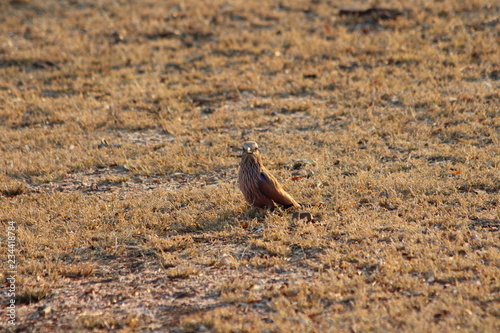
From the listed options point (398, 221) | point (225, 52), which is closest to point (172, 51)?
point (225, 52)

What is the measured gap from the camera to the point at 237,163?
8344 millimetres

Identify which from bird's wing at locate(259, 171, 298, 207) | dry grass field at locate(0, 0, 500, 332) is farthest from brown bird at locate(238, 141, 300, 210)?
dry grass field at locate(0, 0, 500, 332)

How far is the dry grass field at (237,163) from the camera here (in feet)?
15.8

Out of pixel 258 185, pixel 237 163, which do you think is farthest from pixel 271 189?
pixel 237 163

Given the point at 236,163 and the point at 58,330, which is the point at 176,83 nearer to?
the point at 236,163

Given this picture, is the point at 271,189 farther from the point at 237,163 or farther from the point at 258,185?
the point at 237,163

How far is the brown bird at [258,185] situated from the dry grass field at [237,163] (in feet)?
0.61

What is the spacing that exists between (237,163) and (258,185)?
6.76ft

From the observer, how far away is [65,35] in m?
14.4

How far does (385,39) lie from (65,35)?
8.07 metres

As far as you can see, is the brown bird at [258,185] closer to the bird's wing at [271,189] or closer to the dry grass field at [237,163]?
the bird's wing at [271,189]

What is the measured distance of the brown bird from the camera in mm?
6316

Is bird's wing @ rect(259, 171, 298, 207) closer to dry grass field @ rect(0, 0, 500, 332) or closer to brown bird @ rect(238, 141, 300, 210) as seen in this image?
brown bird @ rect(238, 141, 300, 210)

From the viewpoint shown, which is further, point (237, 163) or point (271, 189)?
point (237, 163)
